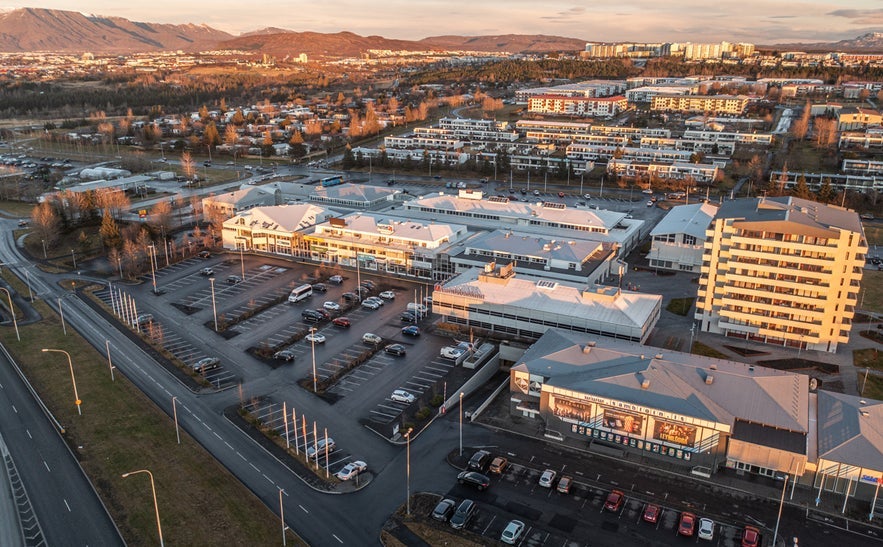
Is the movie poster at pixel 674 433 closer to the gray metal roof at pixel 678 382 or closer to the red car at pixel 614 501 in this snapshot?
the gray metal roof at pixel 678 382

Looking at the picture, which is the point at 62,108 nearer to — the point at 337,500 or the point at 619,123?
the point at 619,123

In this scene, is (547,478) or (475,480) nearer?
(475,480)

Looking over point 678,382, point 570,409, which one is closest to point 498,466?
point 570,409

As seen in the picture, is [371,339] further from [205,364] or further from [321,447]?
[321,447]

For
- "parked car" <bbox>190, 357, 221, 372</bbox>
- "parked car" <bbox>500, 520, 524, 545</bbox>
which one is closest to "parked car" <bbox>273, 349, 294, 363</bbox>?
"parked car" <bbox>190, 357, 221, 372</bbox>

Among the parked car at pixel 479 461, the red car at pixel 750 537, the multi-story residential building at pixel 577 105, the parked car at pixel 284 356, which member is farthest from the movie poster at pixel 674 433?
the multi-story residential building at pixel 577 105

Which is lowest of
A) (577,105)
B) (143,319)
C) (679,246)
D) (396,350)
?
(143,319)
